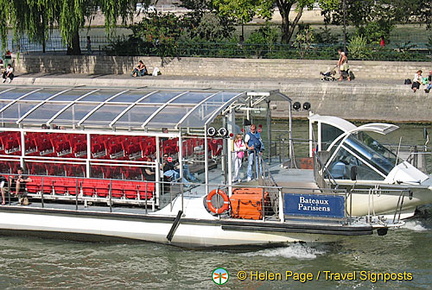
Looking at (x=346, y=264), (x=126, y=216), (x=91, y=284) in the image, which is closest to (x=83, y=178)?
(x=126, y=216)

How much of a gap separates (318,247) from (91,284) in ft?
17.2

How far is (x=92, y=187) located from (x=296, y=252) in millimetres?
5143

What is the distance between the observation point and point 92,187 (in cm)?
2084

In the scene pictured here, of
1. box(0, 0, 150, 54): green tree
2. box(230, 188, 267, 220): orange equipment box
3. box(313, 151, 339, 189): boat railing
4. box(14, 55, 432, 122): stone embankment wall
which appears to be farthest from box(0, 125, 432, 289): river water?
box(0, 0, 150, 54): green tree

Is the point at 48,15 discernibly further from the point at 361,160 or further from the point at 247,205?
the point at 247,205

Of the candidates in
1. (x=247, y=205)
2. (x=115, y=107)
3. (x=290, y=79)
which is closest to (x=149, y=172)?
(x=115, y=107)

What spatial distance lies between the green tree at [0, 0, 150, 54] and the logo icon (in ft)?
83.0

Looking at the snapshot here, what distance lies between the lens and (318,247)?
19.9 meters

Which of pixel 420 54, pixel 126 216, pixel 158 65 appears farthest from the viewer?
pixel 158 65

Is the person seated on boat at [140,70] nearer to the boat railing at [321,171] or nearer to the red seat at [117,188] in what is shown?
the boat railing at [321,171]

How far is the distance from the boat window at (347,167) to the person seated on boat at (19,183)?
7.62 meters

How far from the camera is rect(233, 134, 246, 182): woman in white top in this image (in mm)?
20969

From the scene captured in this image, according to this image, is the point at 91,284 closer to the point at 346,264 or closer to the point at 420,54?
the point at 346,264

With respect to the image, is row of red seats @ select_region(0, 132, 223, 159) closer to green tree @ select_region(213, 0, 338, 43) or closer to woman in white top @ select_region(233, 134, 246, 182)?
woman in white top @ select_region(233, 134, 246, 182)
